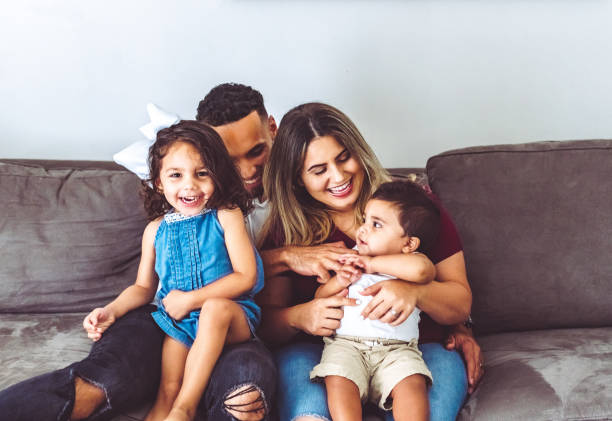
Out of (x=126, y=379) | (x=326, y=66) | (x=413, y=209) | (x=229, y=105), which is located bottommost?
(x=126, y=379)

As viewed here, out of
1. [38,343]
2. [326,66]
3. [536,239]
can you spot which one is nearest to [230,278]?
[38,343]

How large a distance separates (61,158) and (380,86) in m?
1.32

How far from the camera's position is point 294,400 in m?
1.51

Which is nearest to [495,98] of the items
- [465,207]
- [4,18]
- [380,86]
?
[380,86]

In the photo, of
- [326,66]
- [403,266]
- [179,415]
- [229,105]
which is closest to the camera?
[179,415]

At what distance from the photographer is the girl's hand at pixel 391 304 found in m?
1.56

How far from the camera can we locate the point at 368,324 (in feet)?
5.24

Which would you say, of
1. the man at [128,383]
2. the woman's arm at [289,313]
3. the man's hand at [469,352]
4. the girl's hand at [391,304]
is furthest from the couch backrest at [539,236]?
the man at [128,383]

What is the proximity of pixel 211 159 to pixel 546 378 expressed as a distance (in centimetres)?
107

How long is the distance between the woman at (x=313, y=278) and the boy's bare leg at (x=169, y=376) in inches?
10.5

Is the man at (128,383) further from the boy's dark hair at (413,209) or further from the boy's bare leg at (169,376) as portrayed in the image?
the boy's dark hair at (413,209)

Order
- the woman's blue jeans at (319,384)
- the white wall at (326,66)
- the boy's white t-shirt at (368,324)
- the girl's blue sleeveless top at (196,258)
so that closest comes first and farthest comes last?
the woman's blue jeans at (319,384)
the boy's white t-shirt at (368,324)
the girl's blue sleeveless top at (196,258)
the white wall at (326,66)

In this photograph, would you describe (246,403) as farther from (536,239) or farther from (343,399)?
(536,239)

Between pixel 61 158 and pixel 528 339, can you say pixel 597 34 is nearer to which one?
pixel 528 339
